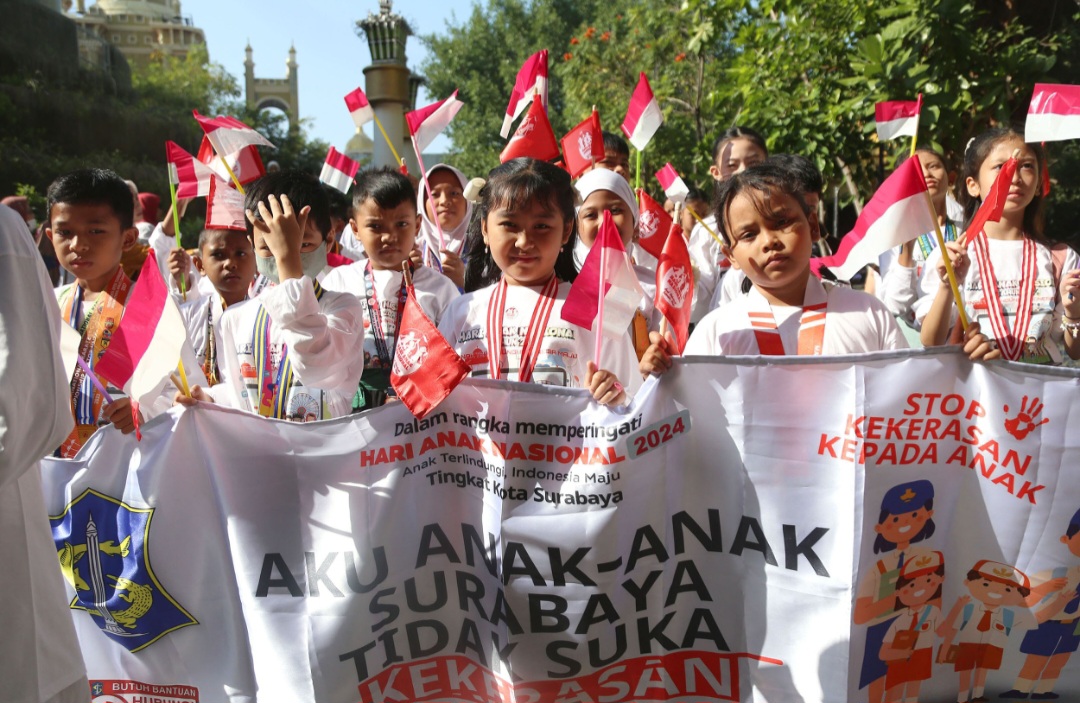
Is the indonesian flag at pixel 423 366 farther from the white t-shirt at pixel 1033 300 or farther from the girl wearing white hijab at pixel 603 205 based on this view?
the white t-shirt at pixel 1033 300

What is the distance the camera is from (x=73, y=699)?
7.45 ft

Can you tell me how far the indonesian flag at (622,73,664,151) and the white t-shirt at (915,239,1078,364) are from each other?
1.95m

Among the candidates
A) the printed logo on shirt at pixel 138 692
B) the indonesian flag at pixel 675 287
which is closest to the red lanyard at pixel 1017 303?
the indonesian flag at pixel 675 287

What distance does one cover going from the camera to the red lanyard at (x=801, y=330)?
307 cm

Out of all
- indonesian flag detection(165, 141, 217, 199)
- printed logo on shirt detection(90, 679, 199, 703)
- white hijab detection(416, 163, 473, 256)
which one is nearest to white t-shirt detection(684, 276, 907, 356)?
printed logo on shirt detection(90, 679, 199, 703)

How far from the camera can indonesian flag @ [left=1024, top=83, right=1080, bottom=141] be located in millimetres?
3271

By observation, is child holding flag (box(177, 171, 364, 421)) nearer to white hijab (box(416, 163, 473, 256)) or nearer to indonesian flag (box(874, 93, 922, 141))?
white hijab (box(416, 163, 473, 256))

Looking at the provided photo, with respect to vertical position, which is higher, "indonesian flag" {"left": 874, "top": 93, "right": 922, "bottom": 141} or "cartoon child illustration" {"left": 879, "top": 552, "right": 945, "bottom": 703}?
"indonesian flag" {"left": 874, "top": 93, "right": 922, "bottom": 141}

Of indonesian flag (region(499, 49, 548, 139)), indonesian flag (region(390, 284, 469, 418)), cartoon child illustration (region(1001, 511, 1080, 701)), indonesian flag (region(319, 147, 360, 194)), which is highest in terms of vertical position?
indonesian flag (region(499, 49, 548, 139))

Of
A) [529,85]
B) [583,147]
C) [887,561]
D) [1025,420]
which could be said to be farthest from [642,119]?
[887,561]

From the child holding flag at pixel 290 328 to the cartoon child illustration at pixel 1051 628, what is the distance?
2.26 metres

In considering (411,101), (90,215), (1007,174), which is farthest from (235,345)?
(411,101)

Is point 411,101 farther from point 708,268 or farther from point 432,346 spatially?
point 432,346

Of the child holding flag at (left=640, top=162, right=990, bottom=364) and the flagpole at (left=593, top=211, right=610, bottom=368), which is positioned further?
the child holding flag at (left=640, top=162, right=990, bottom=364)
